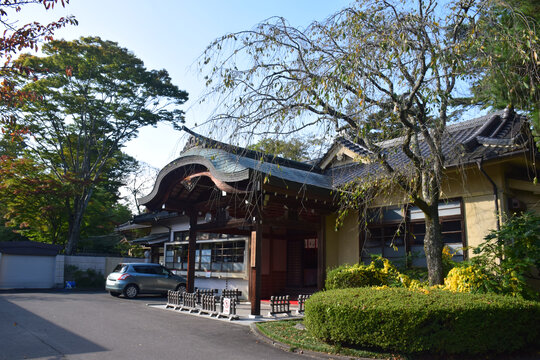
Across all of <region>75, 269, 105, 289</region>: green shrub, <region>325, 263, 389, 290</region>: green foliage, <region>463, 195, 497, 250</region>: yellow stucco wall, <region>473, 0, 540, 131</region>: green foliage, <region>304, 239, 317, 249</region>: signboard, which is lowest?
<region>75, 269, 105, 289</region>: green shrub

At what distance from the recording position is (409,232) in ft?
36.9

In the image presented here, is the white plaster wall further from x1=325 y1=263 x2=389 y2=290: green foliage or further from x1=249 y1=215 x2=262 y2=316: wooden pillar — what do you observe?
x1=325 y1=263 x2=389 y2=290: green foliage

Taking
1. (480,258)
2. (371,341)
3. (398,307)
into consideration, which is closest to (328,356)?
(371,341)

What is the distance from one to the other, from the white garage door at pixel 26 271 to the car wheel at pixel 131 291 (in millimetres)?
8450

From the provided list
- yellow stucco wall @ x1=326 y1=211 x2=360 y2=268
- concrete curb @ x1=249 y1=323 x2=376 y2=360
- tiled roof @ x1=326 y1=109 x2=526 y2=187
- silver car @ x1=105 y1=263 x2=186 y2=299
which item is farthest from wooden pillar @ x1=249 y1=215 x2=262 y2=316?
silver car @ x1=105 y1=263 x2=186 y2=299

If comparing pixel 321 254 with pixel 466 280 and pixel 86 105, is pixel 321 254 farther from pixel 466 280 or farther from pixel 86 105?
pixel 86 105

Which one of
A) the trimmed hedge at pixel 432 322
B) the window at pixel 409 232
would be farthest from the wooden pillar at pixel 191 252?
the trimmed hedge at pixel 432 322

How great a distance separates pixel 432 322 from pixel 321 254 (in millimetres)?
6966

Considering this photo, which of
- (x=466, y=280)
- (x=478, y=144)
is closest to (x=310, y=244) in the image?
(x=478, y=144)

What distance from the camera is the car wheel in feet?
56.8

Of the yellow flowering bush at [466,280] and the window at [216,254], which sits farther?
the window at [216,254]

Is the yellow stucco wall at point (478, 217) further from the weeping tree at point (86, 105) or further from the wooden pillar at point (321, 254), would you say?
the weeping tree at point (86, 105)

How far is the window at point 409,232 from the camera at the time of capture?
447 inches

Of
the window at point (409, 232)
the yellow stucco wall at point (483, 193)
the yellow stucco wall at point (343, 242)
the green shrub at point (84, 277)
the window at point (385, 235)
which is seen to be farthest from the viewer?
the green shrub at point (84, 277)
